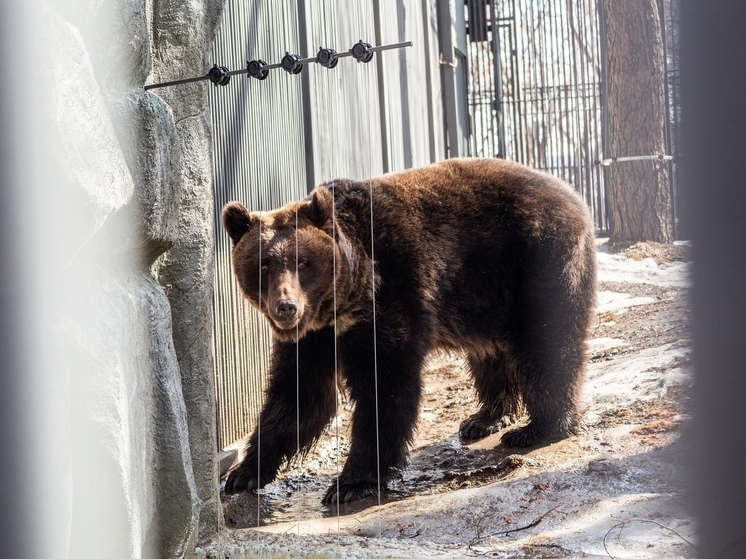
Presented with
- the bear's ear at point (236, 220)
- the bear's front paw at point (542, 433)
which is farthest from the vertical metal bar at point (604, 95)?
the bear's ear at point (236, 220)

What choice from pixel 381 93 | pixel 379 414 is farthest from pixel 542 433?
pixel 381 93

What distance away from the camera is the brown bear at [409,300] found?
13.0ft

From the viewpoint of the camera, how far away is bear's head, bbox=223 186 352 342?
3848 mm

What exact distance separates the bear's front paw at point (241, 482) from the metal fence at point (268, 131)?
217mm

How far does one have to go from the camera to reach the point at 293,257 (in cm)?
→ 389

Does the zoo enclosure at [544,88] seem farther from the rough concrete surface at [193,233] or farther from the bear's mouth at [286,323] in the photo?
the rough concrete surface at [193,233]

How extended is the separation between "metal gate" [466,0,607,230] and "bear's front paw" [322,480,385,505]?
2541mm

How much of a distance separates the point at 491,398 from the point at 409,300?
45.9 inches

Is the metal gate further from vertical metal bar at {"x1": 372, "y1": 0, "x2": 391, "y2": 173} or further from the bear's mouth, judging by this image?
the bear's mouth

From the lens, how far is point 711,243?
2.50 feet

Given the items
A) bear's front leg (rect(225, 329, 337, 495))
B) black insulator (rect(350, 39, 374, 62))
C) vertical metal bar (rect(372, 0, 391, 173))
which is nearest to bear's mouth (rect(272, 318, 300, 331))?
bear's front leg (rect(225, 329, 337, 495))

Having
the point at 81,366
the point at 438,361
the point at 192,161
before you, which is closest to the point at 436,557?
the point at 81,366

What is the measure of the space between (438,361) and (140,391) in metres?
4.92

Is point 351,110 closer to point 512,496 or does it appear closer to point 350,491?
point 350,491
